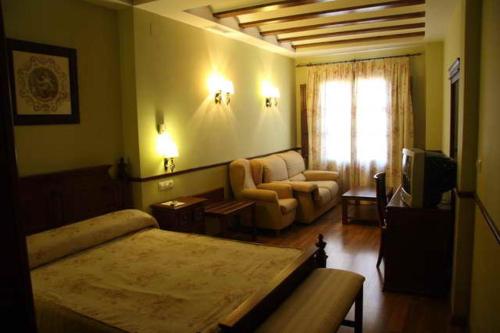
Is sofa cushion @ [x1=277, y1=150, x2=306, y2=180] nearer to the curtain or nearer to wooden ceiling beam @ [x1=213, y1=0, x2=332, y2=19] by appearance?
the curtain

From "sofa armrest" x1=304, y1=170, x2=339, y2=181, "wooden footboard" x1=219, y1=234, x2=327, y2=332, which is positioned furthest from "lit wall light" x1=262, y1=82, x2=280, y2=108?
"wooden footboard" x1=219, y1=234, x2=327, y2=332

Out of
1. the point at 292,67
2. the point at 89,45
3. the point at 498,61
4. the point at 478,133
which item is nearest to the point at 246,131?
the point at 292,67

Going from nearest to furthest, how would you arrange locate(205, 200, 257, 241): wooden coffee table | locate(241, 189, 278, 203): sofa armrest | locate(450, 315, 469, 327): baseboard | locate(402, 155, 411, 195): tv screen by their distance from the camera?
locate(450, 315, 469, 327): baseboard
locate(402, 155, 411, 195): tv screen
locate(205, 200, 257, 241): wooden coffee table
locate(241, 189, 278, 203): sofa armrest

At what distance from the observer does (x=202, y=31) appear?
4652 mm

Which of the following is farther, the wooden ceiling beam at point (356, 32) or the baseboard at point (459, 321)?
the wooden ceiling beam at point (356, 32)

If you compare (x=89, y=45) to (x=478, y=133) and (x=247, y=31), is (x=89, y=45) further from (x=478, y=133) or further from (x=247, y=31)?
(x=478, y=133)

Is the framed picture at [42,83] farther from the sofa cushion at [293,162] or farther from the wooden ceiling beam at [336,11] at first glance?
the sofa cushion at [293,162]

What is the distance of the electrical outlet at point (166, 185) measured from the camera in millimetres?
4047

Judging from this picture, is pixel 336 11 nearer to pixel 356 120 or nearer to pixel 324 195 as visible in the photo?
pixel 324 195

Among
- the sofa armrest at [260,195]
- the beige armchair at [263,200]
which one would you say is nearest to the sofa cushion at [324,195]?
the beige armchair at [263,200]

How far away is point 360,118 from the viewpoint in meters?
6.74

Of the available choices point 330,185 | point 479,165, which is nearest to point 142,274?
point 479,165

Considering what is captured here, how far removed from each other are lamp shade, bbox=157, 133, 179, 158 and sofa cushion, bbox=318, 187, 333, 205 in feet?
7.91

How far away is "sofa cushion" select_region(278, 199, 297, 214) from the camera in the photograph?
16.7 feet
